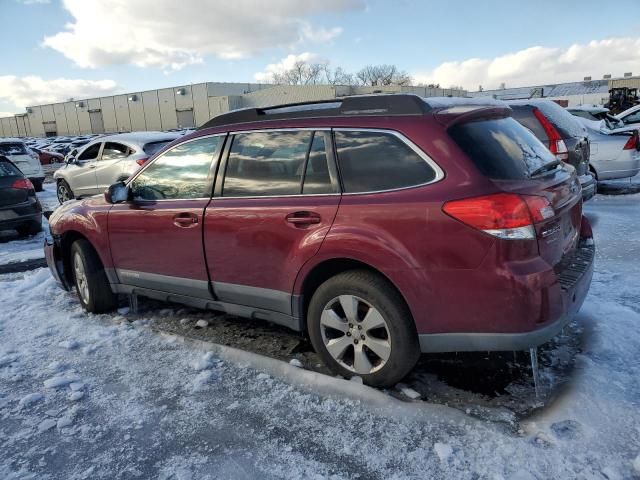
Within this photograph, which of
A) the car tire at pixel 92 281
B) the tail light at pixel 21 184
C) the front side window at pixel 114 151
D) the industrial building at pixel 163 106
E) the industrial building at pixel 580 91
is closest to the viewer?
the car tire at pixel 92 281

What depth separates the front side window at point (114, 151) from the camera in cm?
1006

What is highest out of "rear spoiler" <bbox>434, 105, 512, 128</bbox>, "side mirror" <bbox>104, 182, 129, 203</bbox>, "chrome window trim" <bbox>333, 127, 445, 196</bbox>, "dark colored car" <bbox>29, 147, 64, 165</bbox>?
"rear spoiler" <bbox>434, 105, 512, 128</bbox>

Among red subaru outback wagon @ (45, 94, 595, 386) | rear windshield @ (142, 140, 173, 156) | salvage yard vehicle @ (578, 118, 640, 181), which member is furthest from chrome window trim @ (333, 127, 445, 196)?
salvage yard vehicle @ (578, 118, 640, 181)

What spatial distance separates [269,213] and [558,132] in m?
5.59

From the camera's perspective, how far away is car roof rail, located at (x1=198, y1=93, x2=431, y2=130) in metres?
3.12

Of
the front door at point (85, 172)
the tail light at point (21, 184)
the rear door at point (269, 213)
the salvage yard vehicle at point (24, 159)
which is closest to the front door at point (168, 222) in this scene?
the rear door at point (269, 213)

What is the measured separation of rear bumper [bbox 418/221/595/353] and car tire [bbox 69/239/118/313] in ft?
10.6

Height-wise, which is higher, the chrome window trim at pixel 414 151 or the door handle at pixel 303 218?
the chrome window trim at pixel 414 151

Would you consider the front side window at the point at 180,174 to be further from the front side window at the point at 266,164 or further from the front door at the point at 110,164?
the front door at the point at 110,164

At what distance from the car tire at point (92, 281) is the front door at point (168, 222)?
0.31m

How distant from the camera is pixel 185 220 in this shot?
392cm

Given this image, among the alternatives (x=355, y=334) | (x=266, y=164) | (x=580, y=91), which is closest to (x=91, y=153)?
(x=266, y=164)

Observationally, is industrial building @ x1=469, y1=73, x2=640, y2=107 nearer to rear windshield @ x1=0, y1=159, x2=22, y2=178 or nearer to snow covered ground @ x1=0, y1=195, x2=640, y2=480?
rear windshield @ x1=0, y1=159, x2=22, y2=178

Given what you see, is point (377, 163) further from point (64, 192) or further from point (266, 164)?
point (64, 192)
